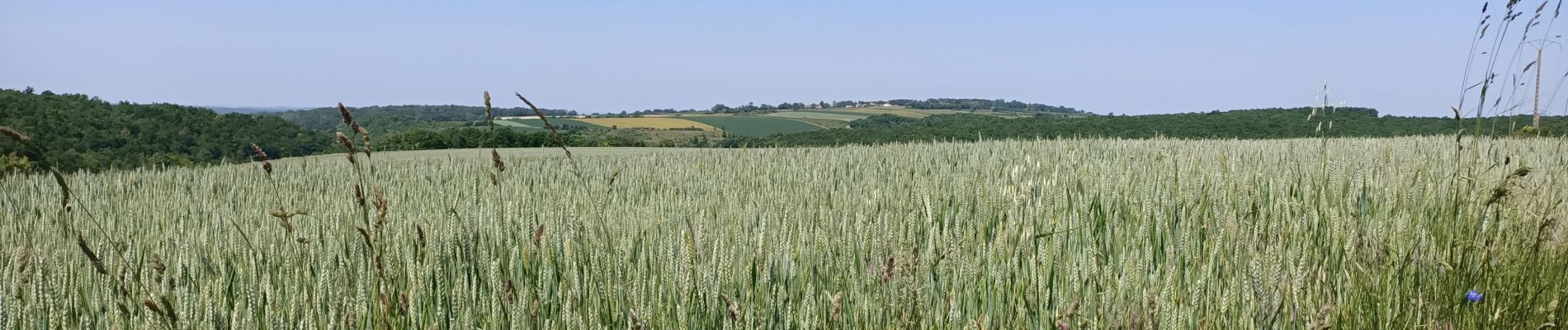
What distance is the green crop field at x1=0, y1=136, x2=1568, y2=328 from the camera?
1.75 meters

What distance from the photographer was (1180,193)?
390 centimetres

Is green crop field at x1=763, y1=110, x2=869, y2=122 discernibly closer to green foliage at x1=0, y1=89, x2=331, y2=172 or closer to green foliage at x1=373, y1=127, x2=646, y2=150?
green foliage at x1=373, y1=127, x2=646, y2=150

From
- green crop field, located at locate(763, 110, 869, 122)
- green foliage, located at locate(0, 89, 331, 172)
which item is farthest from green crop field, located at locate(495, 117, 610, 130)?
green crop field, located at locate(763, 110, 869, 122)

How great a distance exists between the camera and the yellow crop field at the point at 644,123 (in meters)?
29.1

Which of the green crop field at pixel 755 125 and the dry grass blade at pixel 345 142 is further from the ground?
the dry grass blade at pixel 345 142

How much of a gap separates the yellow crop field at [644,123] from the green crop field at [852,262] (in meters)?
24.0

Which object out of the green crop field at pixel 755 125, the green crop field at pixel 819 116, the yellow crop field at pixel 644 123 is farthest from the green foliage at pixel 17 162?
the green crop field at pixel 819 116

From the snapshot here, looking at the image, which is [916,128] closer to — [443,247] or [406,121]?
[406,121]

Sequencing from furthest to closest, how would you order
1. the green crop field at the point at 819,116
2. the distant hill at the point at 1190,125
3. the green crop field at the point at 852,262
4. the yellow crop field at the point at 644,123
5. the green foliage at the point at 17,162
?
the green crop field at the point at 819,116 < the yellow crop field at the point at 644,123 < the distant hill at the point at 1190,125 < the green foliage at the point at 17,162 < the green crop field at the point at 852,262

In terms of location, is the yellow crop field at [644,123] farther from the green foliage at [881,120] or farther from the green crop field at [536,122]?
the green foliage at [881,120]

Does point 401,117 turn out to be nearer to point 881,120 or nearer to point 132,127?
point 132,127

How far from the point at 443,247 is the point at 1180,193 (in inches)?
117

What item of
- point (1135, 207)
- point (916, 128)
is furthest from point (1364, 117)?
point (1135, 207)

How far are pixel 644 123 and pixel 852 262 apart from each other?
30.3m
